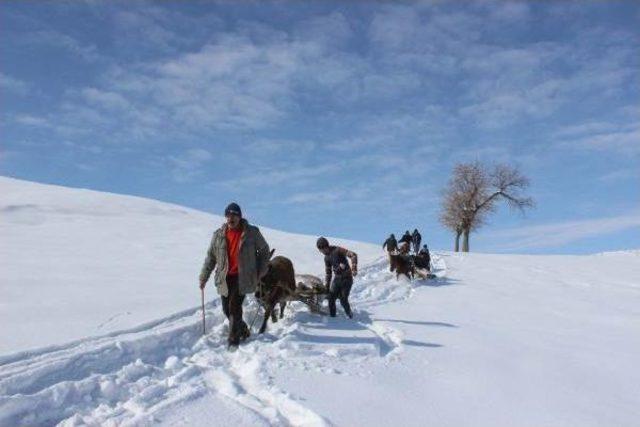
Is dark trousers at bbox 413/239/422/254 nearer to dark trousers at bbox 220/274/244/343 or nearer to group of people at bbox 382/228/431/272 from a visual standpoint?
group of people at bbox 382/228/431/272

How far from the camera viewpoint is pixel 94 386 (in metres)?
6.04

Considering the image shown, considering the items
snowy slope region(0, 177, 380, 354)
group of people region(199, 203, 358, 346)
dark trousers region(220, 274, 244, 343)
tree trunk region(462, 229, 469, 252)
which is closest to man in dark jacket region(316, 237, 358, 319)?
group of people region(199, 203, 358, 346)

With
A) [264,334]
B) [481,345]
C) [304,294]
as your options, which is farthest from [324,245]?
[481,345]

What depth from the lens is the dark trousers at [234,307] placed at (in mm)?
8289

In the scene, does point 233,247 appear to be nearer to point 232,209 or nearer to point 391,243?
point 232,209

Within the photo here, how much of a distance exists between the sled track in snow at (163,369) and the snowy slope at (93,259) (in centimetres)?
72

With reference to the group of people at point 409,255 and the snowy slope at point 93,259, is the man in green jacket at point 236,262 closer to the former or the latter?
the snowy slope at point 93,259

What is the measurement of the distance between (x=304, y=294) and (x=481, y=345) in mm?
3336

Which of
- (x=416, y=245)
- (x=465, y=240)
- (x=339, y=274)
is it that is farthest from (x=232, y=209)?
(x=465, y=240)

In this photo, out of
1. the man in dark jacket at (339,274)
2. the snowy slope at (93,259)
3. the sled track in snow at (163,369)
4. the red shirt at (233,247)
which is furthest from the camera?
the man in dark jacket at (339,274)

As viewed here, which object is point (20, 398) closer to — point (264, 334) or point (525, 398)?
point (264, 334)

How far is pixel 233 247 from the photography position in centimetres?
877

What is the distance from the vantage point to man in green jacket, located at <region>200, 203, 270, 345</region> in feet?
28.2

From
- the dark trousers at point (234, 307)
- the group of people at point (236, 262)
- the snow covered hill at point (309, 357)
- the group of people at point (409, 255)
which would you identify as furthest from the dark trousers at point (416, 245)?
the dark trousers at point (234, 307)
